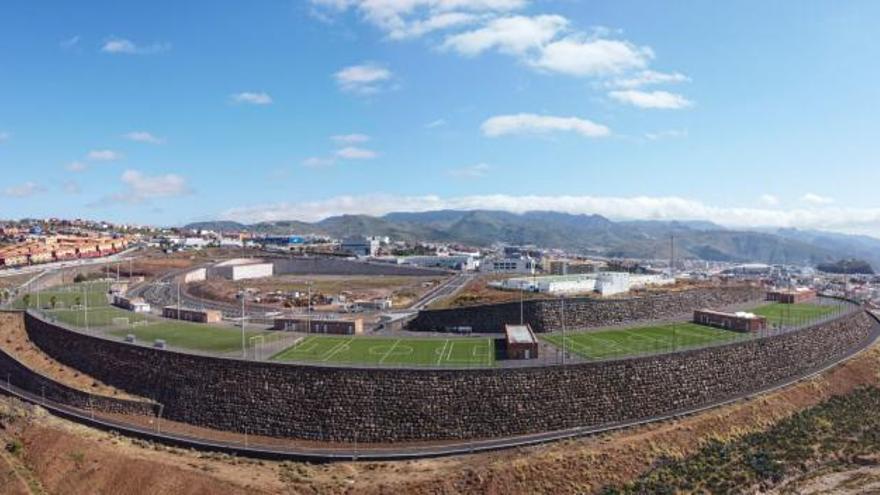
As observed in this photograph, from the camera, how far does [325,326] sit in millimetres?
48531

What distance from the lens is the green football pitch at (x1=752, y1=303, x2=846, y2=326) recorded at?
174 ft

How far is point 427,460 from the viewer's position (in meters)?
32.1

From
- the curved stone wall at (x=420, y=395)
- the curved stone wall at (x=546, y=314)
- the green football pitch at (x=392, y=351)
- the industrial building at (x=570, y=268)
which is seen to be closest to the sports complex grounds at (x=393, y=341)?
the green football pitch at (x=392, y=351)

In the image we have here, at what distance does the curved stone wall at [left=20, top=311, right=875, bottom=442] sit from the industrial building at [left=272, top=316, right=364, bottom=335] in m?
10.9

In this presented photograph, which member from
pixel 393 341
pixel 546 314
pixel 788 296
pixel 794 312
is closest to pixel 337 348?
pixel 393 341

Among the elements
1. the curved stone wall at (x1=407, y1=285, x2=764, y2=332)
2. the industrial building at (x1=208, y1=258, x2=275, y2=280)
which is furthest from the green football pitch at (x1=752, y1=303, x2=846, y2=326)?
the industrial building at (x1=208, y1=258, x2=275, y2=280)

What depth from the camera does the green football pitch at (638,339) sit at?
41.3m

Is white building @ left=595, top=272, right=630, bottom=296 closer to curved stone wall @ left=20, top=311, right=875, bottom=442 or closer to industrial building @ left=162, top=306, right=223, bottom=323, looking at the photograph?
curved stone wall @ left=20, top=311, right=875, bottom=442

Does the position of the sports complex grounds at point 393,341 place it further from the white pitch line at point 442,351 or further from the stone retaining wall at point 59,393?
the stone retaining wall at point 59,393

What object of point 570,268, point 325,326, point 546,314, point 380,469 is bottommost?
point 380,469

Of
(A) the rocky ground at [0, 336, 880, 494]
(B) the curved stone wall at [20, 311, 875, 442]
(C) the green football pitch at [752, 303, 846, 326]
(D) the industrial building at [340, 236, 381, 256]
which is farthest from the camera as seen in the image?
(D) the industrial building at [340, 236, 381, 256]

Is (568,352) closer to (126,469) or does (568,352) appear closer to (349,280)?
(126,469)

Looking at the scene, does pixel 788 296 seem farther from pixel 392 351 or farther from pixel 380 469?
pixel 380 469

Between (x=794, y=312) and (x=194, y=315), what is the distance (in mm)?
51037
